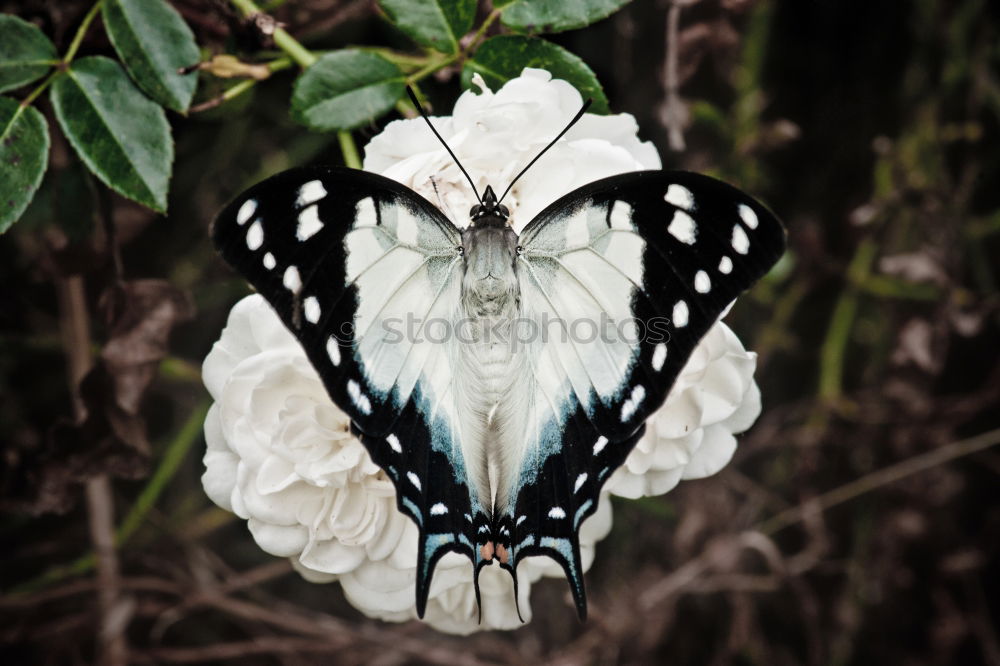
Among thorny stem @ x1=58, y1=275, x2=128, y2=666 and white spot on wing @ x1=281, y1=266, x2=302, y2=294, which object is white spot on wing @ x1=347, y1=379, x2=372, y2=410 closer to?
white spot on wing @ x1=281, y1=266, x2=302, y2=294

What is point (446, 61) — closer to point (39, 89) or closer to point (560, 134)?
point (560, 134)

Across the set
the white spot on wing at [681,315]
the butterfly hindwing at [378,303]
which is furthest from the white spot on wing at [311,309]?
the white spot on wing at [681,315]

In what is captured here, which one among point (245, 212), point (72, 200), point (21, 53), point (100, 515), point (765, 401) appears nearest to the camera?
point (245, 212)

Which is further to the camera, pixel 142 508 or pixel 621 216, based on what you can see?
pixel 142 508

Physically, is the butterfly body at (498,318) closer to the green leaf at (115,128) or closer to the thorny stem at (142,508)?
the green leaf at (115,128)

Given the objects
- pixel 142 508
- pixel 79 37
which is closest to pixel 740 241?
pixel 79 37

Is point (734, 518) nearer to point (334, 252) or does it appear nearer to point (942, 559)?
point (942, 559)
